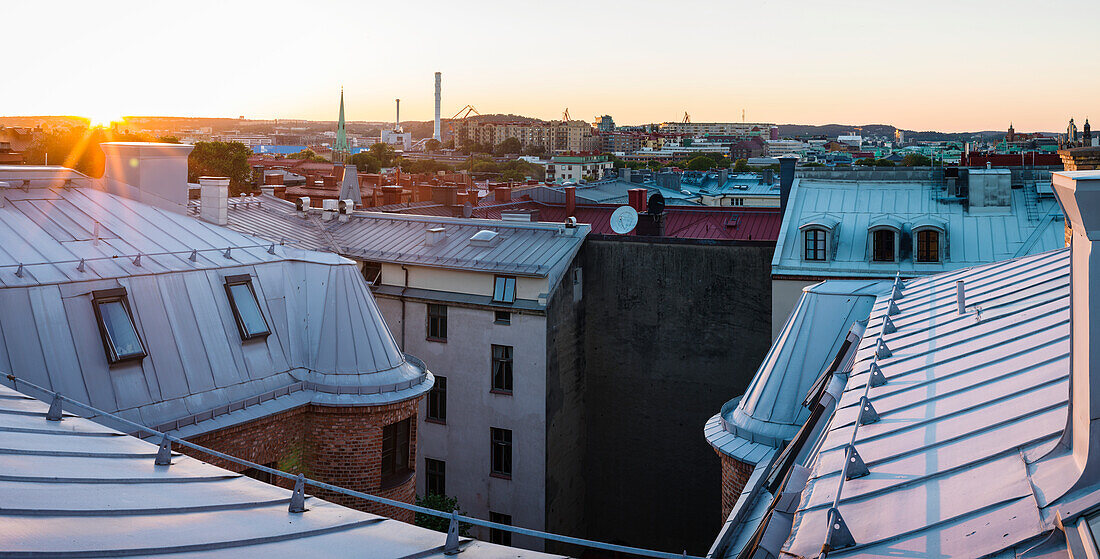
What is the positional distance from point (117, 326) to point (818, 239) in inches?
736

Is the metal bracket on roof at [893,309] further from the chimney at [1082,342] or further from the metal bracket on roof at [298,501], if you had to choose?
the metal bracket on roof at [298,501]

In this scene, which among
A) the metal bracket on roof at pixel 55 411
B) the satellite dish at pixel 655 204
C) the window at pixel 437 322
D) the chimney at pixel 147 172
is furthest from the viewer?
the satellite dish at pixel 655 204

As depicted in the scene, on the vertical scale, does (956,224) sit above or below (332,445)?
above

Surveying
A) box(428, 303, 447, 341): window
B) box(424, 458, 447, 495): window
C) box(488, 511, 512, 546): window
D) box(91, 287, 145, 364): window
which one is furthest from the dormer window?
box(91, 287, 145, 364): window

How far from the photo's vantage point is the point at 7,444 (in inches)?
305

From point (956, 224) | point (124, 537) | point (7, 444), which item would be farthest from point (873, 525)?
point (956, 224)

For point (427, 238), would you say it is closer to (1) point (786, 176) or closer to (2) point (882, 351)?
(1) point (786, 176)

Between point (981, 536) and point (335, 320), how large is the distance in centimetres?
1379

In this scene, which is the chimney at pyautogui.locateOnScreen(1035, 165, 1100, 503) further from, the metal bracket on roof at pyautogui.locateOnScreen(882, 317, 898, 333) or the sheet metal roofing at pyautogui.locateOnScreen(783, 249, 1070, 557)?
the metal bracket on roof at pyautogui.locateOnScreen(882, 317, 898, 333)

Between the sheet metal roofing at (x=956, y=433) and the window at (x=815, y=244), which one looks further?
the window at (x=815, y=244)

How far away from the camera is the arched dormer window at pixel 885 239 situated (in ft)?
86.2

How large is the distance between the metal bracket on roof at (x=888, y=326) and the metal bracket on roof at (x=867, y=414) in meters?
4.34

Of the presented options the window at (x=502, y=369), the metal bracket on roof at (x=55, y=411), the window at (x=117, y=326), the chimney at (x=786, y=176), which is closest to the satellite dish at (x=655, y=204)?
the chimney at (x=786, y=176)

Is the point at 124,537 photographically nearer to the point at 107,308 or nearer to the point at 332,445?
the point at 107,308
